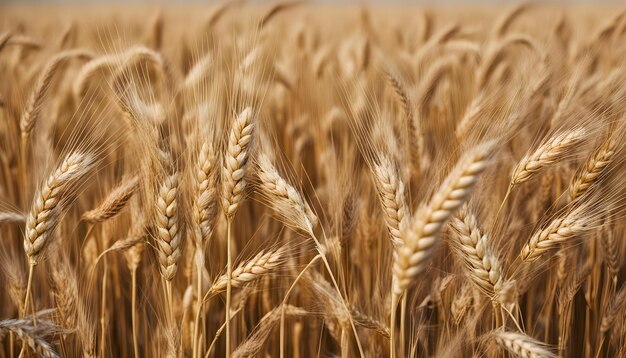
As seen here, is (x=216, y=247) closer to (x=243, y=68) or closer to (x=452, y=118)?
(x=243, y=68)

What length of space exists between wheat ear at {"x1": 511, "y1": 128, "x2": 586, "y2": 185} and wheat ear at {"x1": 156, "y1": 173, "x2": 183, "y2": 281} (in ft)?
2.45

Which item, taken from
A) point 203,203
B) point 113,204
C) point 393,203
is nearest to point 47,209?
point 113,204

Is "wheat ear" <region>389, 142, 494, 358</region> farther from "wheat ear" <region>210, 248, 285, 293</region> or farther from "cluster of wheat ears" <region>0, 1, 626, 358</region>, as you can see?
"wheat ear" <region>210, 248, 285, 293</region>

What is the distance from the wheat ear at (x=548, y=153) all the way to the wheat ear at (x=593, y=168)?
10 centimetres

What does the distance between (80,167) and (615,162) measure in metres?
1.42

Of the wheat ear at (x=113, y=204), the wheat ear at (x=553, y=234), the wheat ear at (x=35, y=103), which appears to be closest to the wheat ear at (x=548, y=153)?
the wheat ear at (x=553, y=234)

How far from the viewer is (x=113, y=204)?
1.31m

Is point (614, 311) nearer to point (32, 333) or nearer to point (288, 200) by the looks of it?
point (288, 200)

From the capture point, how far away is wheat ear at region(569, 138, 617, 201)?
1.25 metres

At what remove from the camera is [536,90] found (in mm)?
2070

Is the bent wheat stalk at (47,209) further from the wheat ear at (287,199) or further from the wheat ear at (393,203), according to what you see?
the wheat ear at (393,203)

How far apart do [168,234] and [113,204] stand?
1.03 ft

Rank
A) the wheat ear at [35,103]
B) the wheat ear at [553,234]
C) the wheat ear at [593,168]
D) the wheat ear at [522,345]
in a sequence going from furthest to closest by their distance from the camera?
the wheat ear at [35,103] < the wheat ear at [593,168] < the wheat ear at [553,234] < the wheat ear at [522,345]

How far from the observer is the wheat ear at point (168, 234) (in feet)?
3.51
